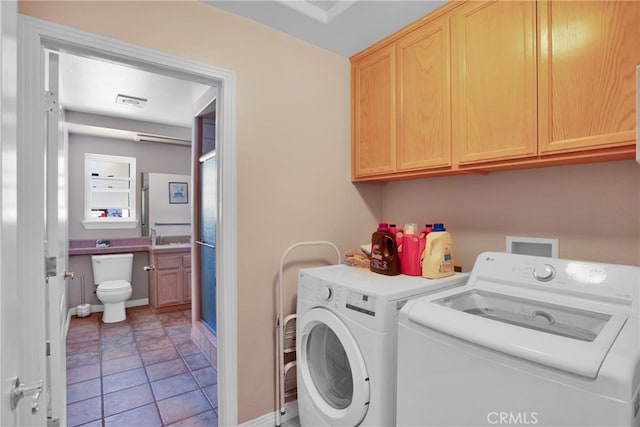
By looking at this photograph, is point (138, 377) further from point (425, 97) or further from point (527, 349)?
point (425, 97)

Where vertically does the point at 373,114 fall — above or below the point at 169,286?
above

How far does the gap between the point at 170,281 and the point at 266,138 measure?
291 centimetres

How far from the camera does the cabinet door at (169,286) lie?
387 centimetres

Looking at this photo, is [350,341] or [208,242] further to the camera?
[208,242]

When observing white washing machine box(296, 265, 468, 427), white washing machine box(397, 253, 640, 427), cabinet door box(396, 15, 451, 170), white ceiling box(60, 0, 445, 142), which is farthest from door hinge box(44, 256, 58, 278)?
cabinet door box(396, 15, 451, 170)

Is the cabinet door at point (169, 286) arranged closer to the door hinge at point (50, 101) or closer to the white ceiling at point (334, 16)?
the door hinge at point (50, 101)

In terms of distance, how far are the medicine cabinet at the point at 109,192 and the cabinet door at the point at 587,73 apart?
15.2ft

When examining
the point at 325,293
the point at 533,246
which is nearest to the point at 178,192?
the point at 325,293

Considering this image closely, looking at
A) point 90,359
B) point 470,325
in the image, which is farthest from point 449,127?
point 90,359

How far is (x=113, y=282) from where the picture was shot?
12.3ft

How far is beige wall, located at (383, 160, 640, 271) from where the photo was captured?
137 centimetres

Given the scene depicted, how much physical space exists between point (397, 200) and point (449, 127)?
0.77m

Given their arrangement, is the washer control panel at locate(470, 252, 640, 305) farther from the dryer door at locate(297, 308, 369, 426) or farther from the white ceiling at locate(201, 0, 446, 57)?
the white ceiling at locate(201, 0, 446, 57)

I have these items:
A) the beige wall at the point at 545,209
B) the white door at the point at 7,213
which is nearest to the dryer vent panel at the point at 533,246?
the beige wall at the point at 545,209
